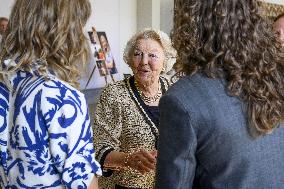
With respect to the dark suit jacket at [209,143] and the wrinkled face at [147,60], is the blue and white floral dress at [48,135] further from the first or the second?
the wrinkled face at [147,60]

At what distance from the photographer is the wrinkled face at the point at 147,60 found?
82.7 inches

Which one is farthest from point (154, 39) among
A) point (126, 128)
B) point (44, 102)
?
point (44, 102)

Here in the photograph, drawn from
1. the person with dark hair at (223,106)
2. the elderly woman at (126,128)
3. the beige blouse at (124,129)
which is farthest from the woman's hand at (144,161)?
the person with dark hair at (223,106)

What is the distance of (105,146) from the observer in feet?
6.39

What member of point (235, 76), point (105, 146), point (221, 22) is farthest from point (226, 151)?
point (105, 146)

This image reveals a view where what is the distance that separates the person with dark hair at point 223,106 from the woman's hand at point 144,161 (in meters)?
0.60

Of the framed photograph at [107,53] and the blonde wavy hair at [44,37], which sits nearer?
the blonde wavy hair at [44,37]

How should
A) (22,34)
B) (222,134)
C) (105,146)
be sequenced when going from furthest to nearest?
(105,146)
(22,34)
(222,134)

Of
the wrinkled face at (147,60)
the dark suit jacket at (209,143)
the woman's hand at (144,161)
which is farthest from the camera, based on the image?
the wrinkled face at (147,60)

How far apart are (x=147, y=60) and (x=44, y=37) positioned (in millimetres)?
1053

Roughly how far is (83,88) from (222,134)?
8.92 feet

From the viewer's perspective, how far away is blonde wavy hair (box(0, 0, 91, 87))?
1111 mm

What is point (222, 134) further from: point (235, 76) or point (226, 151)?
point (235, 76)

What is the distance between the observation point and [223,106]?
0.99m
